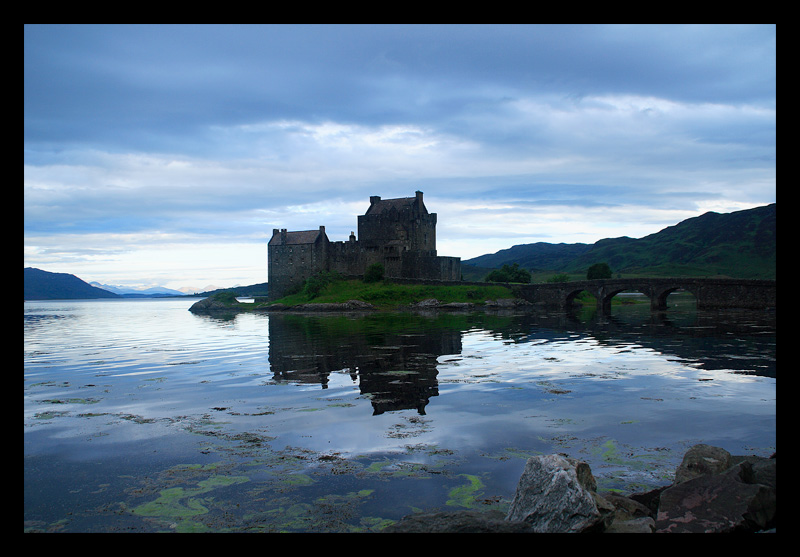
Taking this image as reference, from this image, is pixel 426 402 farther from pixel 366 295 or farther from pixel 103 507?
pixel 366 295

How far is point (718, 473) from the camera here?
316 inches

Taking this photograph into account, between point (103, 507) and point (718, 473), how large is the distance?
31.8ft

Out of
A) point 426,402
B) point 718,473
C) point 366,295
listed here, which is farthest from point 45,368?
point 366,295

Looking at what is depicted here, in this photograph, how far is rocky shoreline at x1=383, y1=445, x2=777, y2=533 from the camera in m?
6.96

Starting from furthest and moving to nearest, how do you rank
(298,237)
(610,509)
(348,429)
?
1. (298,237)
2. (348,429)
3. (610,509)

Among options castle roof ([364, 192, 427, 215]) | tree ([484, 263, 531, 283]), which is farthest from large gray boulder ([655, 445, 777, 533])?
tree ([484, 263, 531, 283])

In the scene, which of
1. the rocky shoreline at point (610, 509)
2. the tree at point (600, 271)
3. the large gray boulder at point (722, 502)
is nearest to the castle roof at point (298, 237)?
the tree at point (600, 271)

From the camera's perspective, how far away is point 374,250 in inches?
3910

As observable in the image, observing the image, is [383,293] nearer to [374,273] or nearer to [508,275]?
[374,273]

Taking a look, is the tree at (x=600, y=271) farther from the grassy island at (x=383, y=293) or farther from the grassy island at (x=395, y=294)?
the grassy island at (x=395, y=294)

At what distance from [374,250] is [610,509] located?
3654 inches

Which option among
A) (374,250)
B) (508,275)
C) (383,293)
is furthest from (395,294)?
(508,275)

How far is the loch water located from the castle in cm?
7075

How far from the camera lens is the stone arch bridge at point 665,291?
6556 cm
